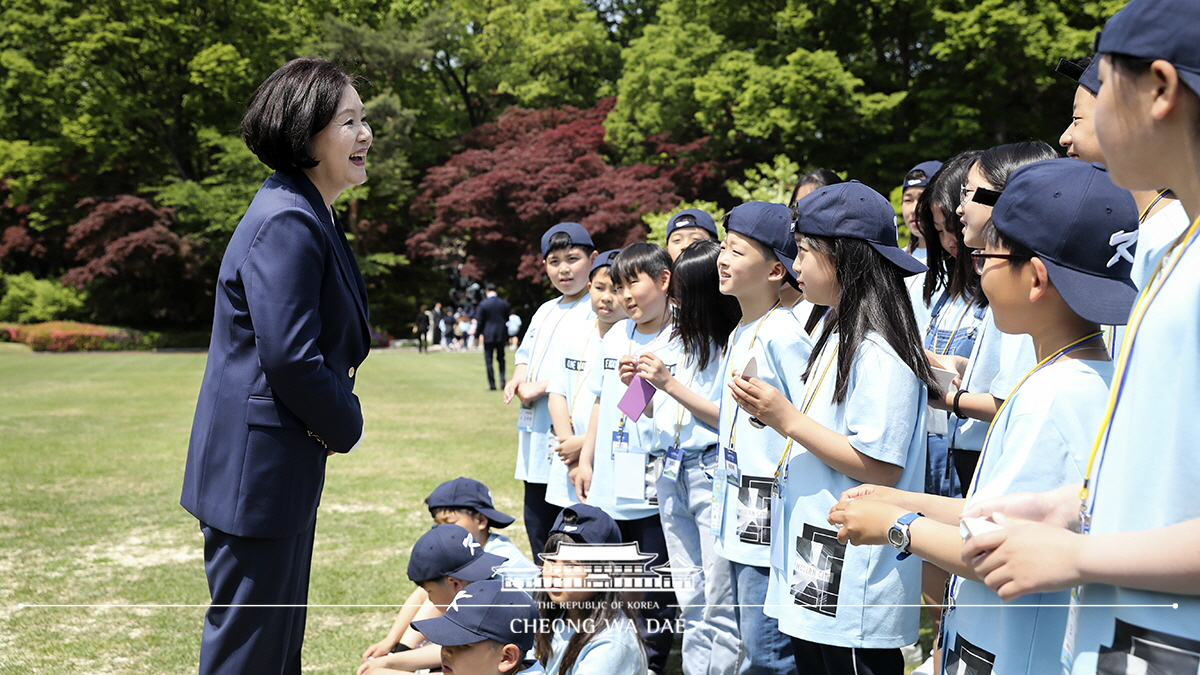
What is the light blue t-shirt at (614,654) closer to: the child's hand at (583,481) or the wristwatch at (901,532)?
the wristwatch at (901,532)

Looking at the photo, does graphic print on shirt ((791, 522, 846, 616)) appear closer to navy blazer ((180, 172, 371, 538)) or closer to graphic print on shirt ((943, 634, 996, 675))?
graphic print on shirt ((943, 634, 996, 675))

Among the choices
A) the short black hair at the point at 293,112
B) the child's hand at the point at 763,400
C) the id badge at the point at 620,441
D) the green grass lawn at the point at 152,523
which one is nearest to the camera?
the child's hand at the point at 763,400

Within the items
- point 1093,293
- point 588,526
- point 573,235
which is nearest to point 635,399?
point 588,526

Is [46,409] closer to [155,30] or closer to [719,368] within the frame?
[719,368]

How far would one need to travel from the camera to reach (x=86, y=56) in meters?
34.1

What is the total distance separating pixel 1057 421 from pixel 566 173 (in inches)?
1198

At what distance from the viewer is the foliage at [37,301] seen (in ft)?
113

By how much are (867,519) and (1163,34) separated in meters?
0.99

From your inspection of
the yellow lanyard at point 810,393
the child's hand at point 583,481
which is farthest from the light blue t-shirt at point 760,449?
the child's hand at point 583,481

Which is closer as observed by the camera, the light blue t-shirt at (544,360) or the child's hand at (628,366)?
the child's hand at (628,366)

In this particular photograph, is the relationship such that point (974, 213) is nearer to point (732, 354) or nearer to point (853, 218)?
point (853, 218)

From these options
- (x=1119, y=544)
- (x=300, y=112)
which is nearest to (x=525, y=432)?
(x=300, y=112)

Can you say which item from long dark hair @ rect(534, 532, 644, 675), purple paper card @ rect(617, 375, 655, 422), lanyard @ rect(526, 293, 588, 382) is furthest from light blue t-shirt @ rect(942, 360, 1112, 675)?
lanyard @ rect(526, 293, 588, 382)

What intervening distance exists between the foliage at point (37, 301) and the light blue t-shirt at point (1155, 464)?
40.1 metres
